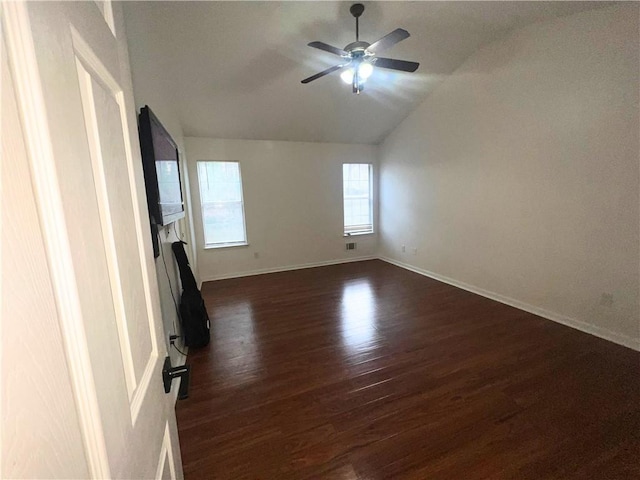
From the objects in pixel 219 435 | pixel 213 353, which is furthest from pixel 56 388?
pixel 213 353

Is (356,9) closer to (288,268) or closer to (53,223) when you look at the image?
(53,223)

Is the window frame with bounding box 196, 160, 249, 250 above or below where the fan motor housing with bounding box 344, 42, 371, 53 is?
below

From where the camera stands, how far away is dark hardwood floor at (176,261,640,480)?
1.47m

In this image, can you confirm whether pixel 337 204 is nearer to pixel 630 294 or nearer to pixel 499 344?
pixel 499 344

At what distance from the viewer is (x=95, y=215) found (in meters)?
0.49

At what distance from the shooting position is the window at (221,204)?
4.57 metres

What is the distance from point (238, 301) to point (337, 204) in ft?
8.79

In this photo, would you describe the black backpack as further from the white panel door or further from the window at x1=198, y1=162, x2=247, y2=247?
the window at x1=198, y1=162, x2=247, y2=247

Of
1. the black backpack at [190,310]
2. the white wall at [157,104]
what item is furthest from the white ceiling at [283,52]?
the black backpack at [190,310]

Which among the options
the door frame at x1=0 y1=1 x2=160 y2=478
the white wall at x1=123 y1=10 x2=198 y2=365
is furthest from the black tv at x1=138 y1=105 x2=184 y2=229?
the door frame at x1=0 y1=1 x2=160 y2=478

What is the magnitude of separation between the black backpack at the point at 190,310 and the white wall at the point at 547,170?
3.46 meters

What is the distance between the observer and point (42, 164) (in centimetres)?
34

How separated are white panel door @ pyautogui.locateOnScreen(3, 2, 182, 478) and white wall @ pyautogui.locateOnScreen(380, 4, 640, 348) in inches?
138

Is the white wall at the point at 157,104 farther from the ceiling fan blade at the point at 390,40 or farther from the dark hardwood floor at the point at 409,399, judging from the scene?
the ceiling fan blade at the point at 390,40
